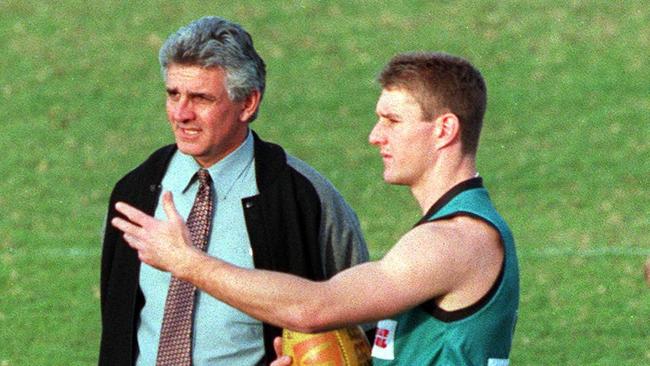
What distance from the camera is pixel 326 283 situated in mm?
5145

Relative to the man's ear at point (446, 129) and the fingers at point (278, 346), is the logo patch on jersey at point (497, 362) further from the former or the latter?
the fingers at point (278, 346)

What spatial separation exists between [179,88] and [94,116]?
13.3 m

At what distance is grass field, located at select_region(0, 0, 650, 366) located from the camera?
13.3m

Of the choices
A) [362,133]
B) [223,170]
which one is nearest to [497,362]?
[223,170]

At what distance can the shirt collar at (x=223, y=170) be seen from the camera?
6.81 metres

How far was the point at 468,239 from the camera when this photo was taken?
523 centimetres

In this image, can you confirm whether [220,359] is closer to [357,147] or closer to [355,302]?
[355,302]

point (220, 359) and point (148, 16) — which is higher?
point (148, 16)

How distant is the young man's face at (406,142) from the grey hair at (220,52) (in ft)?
4.32

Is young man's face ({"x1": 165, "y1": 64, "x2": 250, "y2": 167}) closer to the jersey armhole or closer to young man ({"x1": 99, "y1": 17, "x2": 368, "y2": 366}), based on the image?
young man ({"x1": 99, "y1": 17, "x2": 368, "y2": 366})

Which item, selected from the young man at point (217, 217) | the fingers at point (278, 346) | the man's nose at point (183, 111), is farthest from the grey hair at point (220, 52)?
the fingers at point (278, 346)

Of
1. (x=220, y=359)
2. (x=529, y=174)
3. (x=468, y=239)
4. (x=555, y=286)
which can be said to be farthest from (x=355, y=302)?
(x=529, y=174)

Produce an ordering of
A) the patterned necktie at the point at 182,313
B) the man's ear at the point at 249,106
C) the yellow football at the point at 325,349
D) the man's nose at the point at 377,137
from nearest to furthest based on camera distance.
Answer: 1. the man's nose at the point at 377,137
2. the yellow football at the point at 325,349
3. the patterned necktie at the point at 182,313
4. the man's ear at the point at 249,106

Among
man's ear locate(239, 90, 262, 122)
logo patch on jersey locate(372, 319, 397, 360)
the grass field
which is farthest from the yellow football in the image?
the grass field
